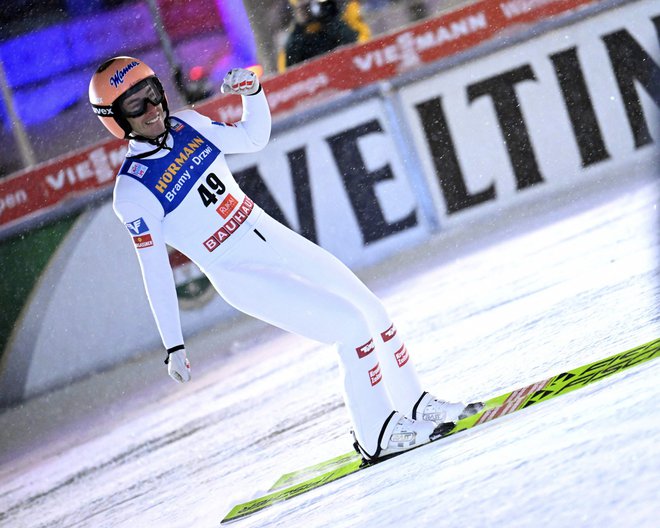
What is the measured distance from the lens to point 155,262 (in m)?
3.98

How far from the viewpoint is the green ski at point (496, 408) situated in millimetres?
3549

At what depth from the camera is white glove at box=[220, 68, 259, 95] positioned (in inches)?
160

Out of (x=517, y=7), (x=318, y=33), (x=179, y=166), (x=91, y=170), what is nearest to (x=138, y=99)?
(x=179, y=166)

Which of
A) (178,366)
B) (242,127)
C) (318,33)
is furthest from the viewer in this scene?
(318,33)

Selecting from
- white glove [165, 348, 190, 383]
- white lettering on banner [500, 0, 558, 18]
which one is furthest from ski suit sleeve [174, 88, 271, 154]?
white lettering on banner [500, 0, 558, 18]

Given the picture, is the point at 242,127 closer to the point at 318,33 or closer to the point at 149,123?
the point at 149,123

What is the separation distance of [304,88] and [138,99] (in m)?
5.02

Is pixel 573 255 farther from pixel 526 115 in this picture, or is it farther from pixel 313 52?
pixel 313 52

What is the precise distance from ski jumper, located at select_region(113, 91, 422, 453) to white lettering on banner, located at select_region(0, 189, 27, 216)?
4.80 m

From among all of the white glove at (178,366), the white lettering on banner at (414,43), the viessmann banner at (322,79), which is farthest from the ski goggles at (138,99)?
the white lettering on banner at (414,43)

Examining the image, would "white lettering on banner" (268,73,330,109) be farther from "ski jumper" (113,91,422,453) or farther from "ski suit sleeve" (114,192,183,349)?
"ski suit sleeve" (114,192,183,349)

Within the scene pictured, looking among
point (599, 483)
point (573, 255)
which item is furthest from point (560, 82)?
point (599, 483)

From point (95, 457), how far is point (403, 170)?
3552mm

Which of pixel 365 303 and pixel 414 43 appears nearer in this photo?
pixel 365 303
